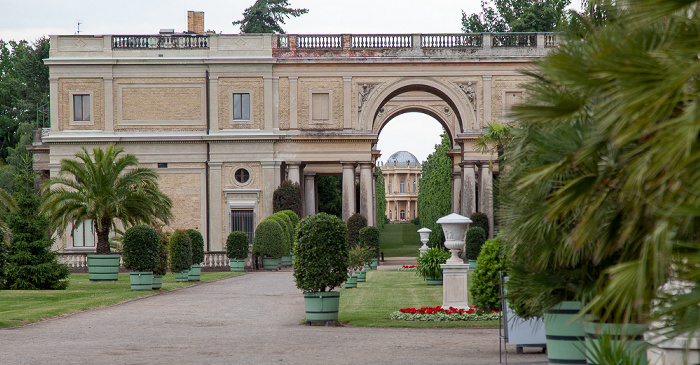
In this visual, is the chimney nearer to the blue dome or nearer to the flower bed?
the flower bed

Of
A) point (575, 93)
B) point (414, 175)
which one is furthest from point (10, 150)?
point (414, 175)

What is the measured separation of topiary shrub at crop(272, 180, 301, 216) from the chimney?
45.8 ft

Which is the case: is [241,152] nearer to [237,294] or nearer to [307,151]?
[307,151]

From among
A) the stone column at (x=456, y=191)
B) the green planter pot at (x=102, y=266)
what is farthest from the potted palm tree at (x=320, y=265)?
the stone column at (x=456, y=191)

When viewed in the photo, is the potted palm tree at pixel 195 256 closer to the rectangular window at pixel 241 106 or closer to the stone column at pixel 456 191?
the rectangular window at pixel 241 106

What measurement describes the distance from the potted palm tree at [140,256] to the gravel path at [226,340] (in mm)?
4590

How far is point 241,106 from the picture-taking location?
1666 inches

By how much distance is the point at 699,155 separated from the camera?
3.32 m

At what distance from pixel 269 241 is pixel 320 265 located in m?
21.1

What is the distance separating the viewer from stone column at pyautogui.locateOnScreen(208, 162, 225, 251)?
41.9 metres

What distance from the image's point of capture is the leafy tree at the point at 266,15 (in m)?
58.9

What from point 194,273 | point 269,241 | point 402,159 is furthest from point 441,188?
point 402,159

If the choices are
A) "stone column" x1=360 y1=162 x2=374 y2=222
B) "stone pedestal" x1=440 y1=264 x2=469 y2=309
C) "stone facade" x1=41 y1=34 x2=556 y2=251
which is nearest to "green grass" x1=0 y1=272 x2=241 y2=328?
"stone pedestal" x1=440 y1=264 x2=469 y2=309

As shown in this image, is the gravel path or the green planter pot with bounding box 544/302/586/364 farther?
the gravel path
